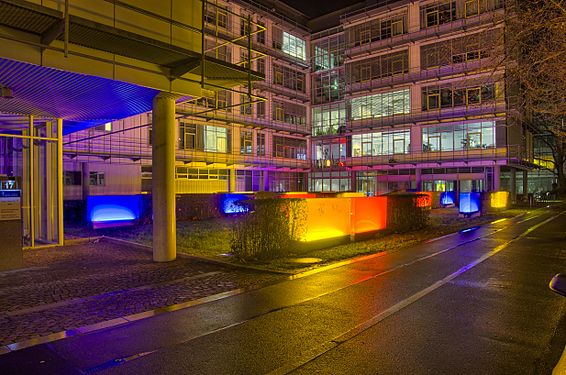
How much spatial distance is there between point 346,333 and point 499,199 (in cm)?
3112

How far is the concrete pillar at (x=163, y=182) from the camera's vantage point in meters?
11.0

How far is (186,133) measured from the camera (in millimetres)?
38688

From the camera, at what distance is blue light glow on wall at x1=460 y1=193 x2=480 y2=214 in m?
26.9

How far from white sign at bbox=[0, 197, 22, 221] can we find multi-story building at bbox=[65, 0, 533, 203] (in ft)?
76.8

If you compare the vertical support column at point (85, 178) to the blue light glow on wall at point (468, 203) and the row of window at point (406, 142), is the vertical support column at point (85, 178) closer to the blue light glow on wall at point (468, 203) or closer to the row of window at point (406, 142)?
the blue light glow on wall at point (468, 203)

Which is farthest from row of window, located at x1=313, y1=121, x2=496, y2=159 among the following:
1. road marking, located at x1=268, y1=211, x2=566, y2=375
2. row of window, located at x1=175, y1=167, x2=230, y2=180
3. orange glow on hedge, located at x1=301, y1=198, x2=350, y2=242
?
road marking, located at x1=268, y1=211, x2=566, y2=375

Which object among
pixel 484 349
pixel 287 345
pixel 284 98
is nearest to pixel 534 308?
pixel 484 349

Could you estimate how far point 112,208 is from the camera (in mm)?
20641

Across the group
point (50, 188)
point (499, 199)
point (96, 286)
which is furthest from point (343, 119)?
point (96, 286)

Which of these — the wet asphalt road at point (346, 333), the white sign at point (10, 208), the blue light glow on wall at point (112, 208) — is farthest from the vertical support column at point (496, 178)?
the white sign at point (10, 208)

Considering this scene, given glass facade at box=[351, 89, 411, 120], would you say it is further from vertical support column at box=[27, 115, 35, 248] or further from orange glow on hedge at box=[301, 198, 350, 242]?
vertical support column at box=[27, 115, 35, 248]

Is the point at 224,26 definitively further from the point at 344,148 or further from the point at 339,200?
the point at 339,200

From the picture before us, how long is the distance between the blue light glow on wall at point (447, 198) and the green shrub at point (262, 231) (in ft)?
103

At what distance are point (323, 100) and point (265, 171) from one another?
540 inches
